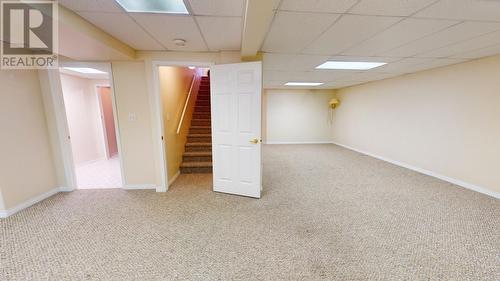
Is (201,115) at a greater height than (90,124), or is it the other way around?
(201,115)

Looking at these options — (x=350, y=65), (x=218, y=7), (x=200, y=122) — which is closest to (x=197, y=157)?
(x=200, y=122)

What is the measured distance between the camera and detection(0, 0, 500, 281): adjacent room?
5.47 feet

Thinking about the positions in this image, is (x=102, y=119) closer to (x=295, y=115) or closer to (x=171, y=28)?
(x=171, y=28)

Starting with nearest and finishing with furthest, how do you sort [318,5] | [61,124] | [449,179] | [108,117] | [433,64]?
[318,5], [61,124], [433,64], [449,179], [108,117]

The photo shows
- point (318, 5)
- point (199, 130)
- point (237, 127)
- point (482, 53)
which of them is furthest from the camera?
point (199, 130)

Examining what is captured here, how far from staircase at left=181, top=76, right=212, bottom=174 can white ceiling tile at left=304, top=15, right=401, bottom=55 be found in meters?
2.96

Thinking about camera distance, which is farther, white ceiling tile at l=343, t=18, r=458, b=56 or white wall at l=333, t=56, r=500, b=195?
white wall at l=333, t=56, r=500, b=195

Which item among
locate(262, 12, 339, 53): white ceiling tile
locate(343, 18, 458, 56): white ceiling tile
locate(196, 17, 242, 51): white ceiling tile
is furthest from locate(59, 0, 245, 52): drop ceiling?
locate(343, 18, 458, 56): white ceiling tile

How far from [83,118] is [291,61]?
5274 millimetres

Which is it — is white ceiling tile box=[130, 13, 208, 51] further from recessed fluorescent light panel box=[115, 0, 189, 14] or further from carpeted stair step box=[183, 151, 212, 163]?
carpeted stair step box=[183, 151, 212, 163]

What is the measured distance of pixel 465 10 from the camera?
1.62 meters

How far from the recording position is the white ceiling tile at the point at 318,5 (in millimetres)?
1522

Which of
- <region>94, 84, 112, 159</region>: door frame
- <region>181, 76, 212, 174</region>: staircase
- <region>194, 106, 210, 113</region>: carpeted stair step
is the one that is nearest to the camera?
<region>181, 76, 212, 174</region>: staircase

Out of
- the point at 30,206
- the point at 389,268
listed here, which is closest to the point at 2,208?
the point at 30,206
